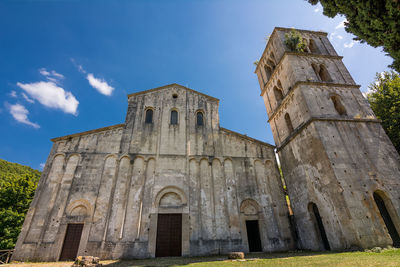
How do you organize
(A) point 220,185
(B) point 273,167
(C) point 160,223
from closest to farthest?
(C) point 160,223 → (A) point 220,185 → (B) point 273,167

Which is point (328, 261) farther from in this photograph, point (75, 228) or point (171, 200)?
point (75, 228)

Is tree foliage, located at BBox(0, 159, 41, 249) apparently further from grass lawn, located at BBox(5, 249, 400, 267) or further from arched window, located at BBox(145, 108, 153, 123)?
arched window, located at BBox(145, 108, 153, 123)

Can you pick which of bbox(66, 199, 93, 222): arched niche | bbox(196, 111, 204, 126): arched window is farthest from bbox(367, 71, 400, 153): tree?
bbox(66, 199, 93, 222): arched niche

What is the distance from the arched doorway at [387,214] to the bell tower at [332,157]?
0.04 meters

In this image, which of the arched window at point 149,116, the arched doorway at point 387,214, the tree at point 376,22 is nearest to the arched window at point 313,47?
the tree at point 376,22

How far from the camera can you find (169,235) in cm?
1243

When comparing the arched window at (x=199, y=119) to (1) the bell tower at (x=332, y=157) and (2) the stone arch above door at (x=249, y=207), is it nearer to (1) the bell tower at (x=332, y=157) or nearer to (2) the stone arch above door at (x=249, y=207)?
(1) the bell tower at (x=332, y=157)

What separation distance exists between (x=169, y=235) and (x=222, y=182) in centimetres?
506

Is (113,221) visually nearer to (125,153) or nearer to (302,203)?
Result: (125,153)

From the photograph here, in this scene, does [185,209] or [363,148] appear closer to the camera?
[363,148]

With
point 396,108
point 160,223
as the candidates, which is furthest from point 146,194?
point 396,108

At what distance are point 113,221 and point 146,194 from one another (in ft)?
8.19

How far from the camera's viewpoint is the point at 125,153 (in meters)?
14.5

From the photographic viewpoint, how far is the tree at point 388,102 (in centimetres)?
1595
